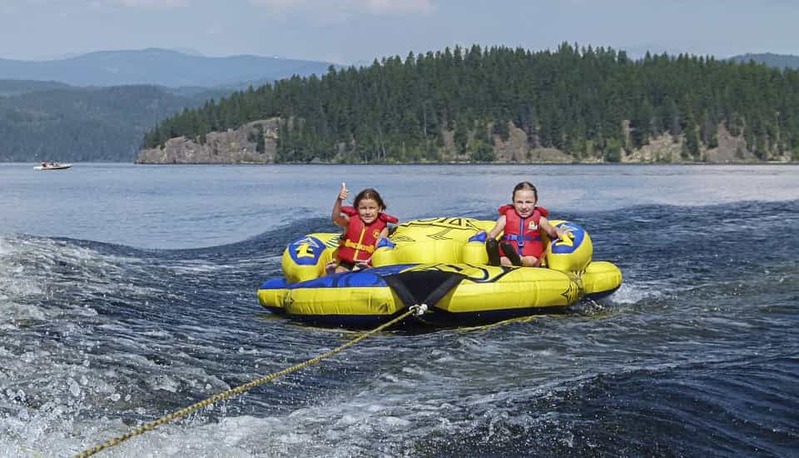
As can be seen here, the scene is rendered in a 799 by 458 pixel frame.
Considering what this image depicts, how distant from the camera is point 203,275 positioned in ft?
54.2

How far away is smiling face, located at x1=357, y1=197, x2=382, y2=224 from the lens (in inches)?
488

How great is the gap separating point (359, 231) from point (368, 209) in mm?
347

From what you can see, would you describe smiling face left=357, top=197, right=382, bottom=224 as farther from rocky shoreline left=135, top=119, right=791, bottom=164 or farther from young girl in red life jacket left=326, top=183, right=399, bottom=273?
rocky shoreline left=135, top=119, right=791, bottom=164

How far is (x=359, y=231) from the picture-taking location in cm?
1255

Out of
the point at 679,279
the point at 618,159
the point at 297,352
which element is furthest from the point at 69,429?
the point at 618,159

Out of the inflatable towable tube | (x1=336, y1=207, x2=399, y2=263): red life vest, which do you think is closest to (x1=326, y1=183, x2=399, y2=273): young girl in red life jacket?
(x1=336, y1=207, x2=399, y2=263): red life vest

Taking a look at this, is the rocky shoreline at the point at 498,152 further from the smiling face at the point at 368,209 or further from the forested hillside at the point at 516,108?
the smiling face at the point at 368,209

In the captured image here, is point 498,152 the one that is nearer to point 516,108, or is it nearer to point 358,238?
point 516,108

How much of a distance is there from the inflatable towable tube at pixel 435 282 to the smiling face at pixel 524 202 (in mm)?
541

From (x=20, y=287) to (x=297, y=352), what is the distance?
480 cm

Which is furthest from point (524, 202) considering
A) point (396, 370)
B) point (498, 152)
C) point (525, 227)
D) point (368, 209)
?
point (498, 152)

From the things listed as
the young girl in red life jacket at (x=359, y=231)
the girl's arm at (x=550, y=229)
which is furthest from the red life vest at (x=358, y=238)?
the girl's arm at (x=550, y=229)

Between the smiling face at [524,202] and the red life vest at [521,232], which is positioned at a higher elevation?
the smiling face at [524,202]

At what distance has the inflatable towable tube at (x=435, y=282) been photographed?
10.8m
